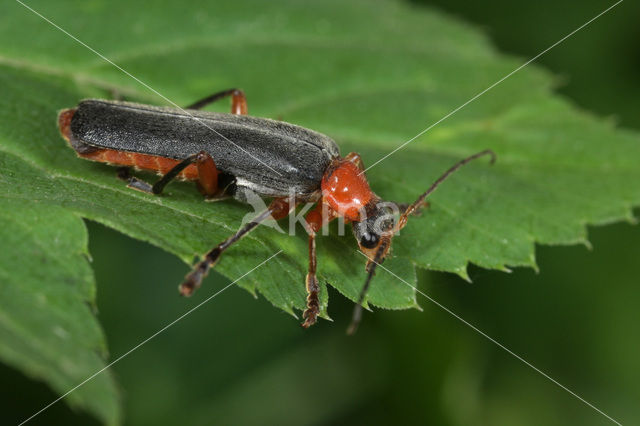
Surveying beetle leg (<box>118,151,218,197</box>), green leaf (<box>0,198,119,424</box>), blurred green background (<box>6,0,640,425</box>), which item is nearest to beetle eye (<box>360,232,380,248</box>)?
beetle leg (<box>118,151,218,197</box>)

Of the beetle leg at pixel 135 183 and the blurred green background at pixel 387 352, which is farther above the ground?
the beetle leg at pixel 135 183

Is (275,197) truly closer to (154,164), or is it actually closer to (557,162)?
(154,164)

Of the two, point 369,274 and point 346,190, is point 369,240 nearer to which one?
point 369,274

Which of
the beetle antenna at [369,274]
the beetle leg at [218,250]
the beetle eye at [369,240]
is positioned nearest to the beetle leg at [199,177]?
the beetle leg at [218,250]

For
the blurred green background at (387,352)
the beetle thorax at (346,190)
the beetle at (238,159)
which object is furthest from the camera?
the blurred green background at (387,352)

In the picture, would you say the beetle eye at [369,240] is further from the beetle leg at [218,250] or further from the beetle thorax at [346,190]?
the beetle leg at [218,250]

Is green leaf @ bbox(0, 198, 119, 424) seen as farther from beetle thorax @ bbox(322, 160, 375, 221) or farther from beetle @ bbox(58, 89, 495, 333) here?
beetle thorax @ bbox(322, 160, 375, 221)
